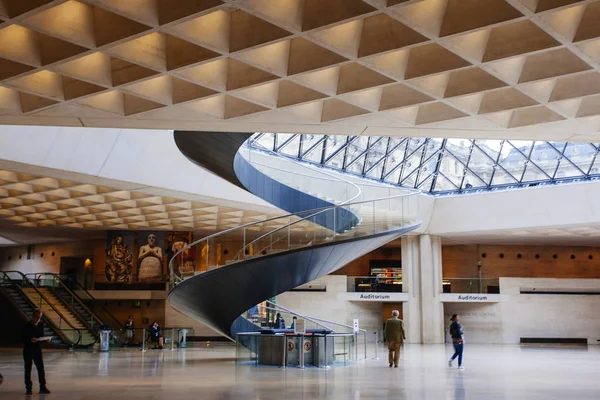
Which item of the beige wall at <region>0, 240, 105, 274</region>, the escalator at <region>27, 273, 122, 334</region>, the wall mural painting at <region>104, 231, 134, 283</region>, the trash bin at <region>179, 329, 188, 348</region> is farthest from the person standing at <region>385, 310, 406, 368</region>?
the beige wall at <region>0, 240, 105, 274</region>

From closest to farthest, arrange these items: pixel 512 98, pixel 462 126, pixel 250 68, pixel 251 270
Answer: pixel 250 68
pixel 512 98
pixel 462 126
pixel 251 270

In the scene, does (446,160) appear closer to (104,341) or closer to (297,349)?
(104,341)

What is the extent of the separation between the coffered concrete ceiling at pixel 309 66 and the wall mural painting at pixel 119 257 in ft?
78.8

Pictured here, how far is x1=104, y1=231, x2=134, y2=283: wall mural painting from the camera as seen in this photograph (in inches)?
1380

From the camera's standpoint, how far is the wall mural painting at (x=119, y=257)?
3506 centimetres

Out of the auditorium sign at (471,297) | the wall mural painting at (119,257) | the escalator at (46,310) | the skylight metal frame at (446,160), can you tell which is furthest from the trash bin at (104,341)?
the auditorium sign at (471,297)

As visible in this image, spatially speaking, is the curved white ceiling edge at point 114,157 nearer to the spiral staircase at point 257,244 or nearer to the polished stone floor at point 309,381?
the spiral staircase at point 257,244

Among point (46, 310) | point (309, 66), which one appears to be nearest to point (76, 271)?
point (46, 310)

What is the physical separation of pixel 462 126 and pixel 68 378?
9.91m

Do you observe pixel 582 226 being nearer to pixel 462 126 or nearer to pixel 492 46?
pixel 462 126

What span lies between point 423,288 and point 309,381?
2386cm

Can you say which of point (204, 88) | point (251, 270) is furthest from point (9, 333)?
point (204, 88)

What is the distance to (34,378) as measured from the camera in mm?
13406

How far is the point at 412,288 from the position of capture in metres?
35.9
